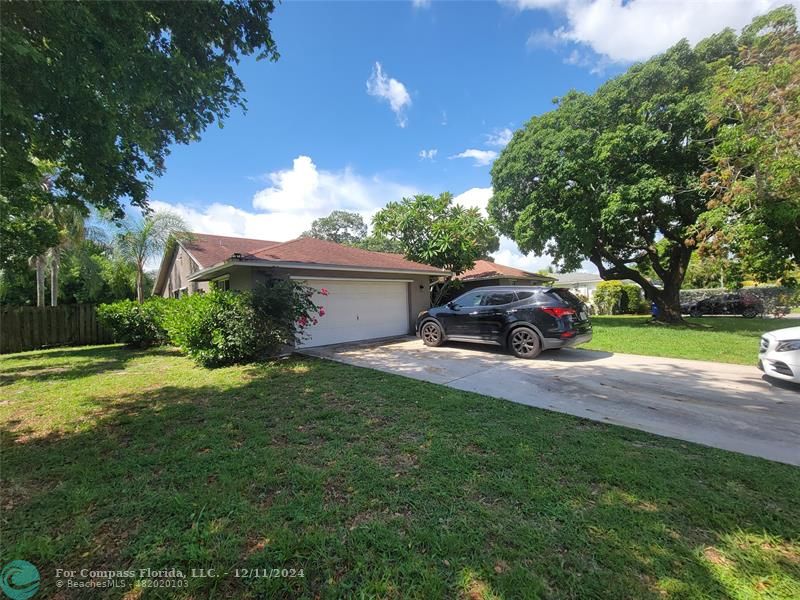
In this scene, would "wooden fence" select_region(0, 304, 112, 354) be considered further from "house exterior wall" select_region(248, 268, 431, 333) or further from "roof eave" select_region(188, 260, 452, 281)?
"house exterior wall" select_region(248, 268, 431, 333)

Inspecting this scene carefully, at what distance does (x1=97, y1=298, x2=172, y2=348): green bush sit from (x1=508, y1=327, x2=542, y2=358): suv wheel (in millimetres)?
10563

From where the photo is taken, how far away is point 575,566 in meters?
1.86

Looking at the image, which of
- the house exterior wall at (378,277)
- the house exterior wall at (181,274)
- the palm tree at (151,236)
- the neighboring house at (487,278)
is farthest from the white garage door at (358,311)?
the palm tree at (151,236)

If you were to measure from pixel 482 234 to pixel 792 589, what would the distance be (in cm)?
1460

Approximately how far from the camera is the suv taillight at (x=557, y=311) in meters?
7.00

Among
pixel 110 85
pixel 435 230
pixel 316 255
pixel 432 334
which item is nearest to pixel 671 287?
pixel 435 230

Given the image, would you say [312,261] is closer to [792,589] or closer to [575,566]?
[575,566]

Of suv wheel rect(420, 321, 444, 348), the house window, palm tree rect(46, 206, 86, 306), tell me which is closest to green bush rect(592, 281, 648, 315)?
suv wheel rect(420, 321, 444, 348)

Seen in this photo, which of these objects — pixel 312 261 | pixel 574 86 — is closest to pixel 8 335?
pixel 312 261

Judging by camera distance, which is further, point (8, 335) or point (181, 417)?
point (8, 335)

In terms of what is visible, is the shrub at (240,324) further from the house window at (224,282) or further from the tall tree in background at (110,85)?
the tall tree in background at (110,85)

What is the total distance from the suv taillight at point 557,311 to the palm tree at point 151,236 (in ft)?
52.6

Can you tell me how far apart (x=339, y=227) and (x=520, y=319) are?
36265 mm

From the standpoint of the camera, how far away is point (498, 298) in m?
8.00
